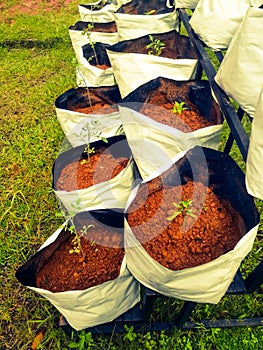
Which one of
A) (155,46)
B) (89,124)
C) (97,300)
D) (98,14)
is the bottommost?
(97,300)

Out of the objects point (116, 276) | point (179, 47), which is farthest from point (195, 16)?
point (116, 276)

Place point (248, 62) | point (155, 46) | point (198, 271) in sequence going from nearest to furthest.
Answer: point (198, 271) < point (248, 62) < point (155, 46)

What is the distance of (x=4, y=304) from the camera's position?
1548 mm

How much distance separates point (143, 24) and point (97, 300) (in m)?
1.59

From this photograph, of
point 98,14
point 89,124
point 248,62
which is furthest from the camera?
point 98,14

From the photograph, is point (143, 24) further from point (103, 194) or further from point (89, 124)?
point (103, 194)

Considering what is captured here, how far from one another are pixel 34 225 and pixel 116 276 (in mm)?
781

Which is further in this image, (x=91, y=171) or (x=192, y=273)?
(x=91, y=171)

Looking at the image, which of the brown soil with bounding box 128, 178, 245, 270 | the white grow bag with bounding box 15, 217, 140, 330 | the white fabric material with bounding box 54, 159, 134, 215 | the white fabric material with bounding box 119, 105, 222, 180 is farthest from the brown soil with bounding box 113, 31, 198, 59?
the white grow bag with bounding box 15, 217, 140, 330

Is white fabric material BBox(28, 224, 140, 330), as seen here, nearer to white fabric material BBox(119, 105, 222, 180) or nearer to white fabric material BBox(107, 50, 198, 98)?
white fabric material BBox(119, 105, 222, 180)

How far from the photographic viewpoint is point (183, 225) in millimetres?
1100

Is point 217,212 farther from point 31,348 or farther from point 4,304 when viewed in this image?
point 4,304

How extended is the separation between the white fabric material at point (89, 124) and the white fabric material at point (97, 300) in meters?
0.59

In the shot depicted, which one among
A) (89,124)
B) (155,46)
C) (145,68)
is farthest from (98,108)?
(155,46)
